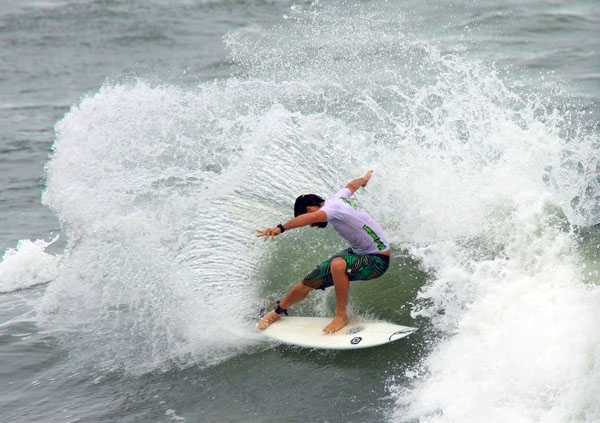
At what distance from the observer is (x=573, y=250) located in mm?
9484

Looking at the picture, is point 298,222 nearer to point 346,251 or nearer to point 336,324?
point 346,251

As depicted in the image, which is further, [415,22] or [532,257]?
[415,22]

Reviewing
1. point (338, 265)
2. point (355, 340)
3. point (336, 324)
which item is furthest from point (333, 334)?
point (338, 265)

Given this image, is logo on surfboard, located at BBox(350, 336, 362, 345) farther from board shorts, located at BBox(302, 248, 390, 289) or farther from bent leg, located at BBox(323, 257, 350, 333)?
board shorts, located at BBox(302, 248, 390, 289)

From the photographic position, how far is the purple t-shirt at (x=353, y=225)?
9406 millimetres

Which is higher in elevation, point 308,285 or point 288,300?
point 308,285

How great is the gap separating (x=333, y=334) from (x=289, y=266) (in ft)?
6.03

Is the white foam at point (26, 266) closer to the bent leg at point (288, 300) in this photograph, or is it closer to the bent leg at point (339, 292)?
the bent leg at point (288, 300)

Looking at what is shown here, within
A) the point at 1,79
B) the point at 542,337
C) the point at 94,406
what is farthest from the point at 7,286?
the point at 1,79

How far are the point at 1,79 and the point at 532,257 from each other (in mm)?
18825

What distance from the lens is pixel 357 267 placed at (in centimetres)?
973

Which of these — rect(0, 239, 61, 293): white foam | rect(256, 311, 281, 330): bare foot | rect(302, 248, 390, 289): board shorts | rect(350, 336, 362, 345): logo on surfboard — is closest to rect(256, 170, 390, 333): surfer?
rect(302, 248, 390, 289): board shorts

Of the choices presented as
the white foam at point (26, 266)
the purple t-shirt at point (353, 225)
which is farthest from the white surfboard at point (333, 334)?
the white foam at point (26, 266)

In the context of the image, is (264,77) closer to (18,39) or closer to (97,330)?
(97,330)
